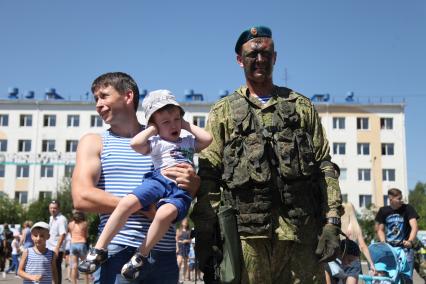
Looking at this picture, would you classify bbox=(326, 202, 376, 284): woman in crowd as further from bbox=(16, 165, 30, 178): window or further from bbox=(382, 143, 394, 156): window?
bbox=(16, 165, 30, 178): window

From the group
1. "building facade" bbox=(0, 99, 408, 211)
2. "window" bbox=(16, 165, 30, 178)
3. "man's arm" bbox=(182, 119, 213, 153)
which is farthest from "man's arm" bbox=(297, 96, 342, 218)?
"window" bbox=(16, 165, 30, 178)

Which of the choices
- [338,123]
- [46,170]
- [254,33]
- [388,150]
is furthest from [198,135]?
[388,150]

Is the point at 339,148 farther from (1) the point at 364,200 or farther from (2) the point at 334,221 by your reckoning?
(2) the point at 334,221

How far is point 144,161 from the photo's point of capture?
3.50 m

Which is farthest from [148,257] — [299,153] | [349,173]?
[349,173]

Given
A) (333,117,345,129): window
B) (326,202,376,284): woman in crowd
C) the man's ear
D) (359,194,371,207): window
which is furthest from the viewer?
(333,117,345,129): window

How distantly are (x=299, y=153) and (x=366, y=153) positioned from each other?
66.9 m

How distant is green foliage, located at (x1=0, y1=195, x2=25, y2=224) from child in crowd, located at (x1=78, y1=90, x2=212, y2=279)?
61.0 m

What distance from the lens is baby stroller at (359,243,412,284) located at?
8.26 meters

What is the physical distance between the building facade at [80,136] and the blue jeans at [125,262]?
211 ft

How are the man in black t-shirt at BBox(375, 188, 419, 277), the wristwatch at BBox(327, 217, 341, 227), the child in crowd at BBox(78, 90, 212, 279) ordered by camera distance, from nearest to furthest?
the child in crowd at BBox(78, 90, 212, 279)
the wristwatch at BBox(327, 217, 341, 227)
the man in black t-shirt at BBox(375, 188, 419, 277)

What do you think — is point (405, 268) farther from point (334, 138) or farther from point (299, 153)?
point (334, 138)

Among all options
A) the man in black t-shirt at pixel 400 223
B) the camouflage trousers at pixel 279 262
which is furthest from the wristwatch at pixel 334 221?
the man in black t-shirt at pixel 400 223

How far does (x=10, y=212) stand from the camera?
6025cm
